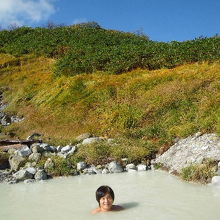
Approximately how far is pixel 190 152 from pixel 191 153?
13 cm

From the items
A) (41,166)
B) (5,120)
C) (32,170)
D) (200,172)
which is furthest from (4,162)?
(5,120)

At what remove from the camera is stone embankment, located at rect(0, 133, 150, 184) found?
1488 centimetres

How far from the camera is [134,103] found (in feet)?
76.3

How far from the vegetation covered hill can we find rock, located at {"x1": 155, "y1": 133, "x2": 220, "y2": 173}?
0.68 m

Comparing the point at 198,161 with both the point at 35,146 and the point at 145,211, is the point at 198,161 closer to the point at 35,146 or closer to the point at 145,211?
the point at 145,211

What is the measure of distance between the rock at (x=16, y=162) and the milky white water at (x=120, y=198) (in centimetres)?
195

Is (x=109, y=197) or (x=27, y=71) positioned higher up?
(x=27, y=71)

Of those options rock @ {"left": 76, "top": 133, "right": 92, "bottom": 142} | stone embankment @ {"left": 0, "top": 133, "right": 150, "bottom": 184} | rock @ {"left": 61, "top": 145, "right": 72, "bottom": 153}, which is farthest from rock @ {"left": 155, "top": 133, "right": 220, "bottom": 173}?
rock @ {"left": 76, "top": 133, "right": 92, "bottom": 142}

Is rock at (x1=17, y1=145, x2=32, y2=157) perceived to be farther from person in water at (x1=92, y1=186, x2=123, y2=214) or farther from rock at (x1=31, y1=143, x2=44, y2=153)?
person in water at (x1=92, y1=186, x2=123, y2=214)

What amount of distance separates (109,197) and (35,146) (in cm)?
811

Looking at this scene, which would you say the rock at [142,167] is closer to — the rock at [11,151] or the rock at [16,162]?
the rock at [16,162]

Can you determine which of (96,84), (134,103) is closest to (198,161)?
(134,103)

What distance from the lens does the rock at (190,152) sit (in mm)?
13953

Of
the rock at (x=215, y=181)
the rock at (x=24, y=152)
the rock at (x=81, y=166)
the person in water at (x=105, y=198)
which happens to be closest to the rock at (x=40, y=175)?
the rock at (x=81, y=166)
